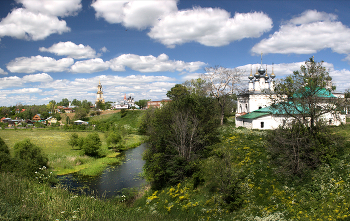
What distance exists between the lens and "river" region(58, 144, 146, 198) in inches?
899

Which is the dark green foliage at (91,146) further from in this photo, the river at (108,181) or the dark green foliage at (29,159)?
the dark green foliage at (29,159)

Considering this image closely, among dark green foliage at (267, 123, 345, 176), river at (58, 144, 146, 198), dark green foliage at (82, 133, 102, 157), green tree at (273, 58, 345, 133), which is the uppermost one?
green tree at (273, 58, 345, 133)

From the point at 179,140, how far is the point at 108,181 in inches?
397

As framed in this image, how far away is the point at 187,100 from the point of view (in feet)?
85.5

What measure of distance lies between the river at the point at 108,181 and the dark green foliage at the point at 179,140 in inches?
127

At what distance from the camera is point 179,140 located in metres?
24.1

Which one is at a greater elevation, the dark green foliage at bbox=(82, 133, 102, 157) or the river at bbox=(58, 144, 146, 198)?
the dark green foliage at bbox=(82, 133, 102, 157)

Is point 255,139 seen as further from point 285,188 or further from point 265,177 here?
point 285,188

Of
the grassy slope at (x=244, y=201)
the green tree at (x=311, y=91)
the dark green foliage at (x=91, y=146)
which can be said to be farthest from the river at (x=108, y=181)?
the green tree at (x=311, y=91)

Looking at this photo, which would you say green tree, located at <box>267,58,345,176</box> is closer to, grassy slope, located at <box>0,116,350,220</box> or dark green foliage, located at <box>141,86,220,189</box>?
grassy slope, located at <box>0,116,350,220</box>

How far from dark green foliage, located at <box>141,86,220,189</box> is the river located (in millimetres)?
3238

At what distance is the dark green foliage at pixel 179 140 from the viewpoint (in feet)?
72.2

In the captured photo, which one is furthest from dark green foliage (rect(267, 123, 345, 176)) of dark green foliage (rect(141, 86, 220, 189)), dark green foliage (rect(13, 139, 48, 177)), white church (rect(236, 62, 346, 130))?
dark green foliage (rect(13, 139, 48, 177))

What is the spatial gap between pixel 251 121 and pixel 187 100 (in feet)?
38.5
